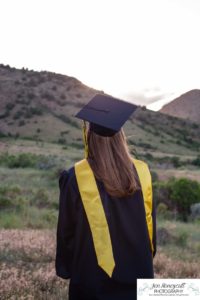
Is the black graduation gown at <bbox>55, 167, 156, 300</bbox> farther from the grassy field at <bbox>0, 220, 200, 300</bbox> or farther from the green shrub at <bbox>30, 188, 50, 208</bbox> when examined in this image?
the green shrub at <bbox>30, 188, 50, 208</bbox>

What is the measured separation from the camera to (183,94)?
151m

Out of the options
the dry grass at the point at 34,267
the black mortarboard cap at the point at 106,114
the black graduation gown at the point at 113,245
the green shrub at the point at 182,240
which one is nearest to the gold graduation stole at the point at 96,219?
the black graduation gown at the point at 113,245

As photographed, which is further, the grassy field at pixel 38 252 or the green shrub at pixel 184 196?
the green shrub at pixel 184 196

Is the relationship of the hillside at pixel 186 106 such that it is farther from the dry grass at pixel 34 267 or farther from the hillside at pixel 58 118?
the dry grass at pixel 34 267

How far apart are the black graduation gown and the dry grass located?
2.23 meters

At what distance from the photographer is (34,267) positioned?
7086mm

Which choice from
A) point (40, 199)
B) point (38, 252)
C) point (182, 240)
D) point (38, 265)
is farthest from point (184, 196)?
point (38, 265)

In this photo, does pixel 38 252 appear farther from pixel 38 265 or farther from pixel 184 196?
pixel 184 196

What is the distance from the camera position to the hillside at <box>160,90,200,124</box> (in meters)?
137

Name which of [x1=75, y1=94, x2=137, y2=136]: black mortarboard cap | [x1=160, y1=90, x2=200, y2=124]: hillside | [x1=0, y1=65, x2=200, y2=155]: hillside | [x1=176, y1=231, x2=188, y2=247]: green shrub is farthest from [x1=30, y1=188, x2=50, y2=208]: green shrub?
[x1=160, y1=90, x2=200, y2=124]: hillside

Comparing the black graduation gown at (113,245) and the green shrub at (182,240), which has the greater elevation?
the black graduation gown at (113,245)

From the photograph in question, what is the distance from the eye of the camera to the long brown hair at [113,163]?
3.32 m

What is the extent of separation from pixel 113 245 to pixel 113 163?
21.4 inches

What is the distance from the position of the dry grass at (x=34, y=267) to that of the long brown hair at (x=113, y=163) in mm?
2609
